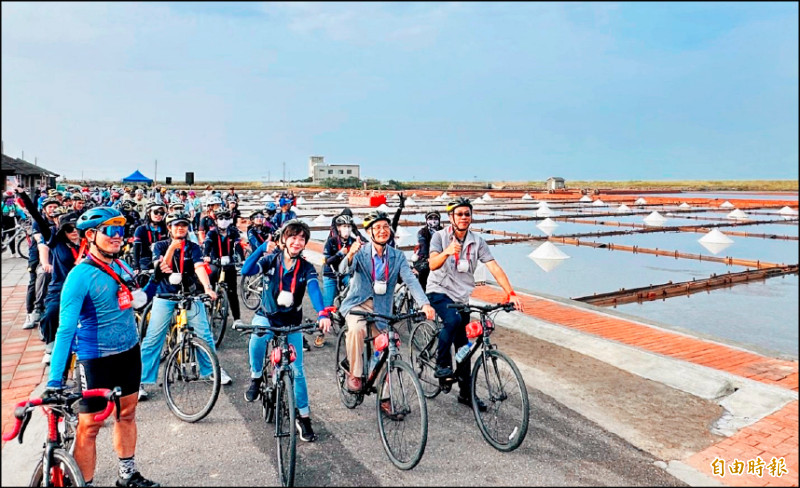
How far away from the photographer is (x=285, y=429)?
4.34m

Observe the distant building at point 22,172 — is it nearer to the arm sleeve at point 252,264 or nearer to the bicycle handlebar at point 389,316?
the arm sleeve at point 252,264

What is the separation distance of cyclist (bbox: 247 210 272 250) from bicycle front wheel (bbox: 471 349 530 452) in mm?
6306

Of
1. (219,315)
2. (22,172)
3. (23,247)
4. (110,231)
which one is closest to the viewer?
(110,231)

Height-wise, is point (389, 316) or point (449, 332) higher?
point (389, 316)

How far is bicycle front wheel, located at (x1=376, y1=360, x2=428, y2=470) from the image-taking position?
169 inches

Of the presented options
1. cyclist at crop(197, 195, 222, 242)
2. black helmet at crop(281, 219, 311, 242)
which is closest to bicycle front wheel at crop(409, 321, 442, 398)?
black helmet at crop(281, 219, 311, 242)

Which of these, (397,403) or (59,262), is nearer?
(397,403)

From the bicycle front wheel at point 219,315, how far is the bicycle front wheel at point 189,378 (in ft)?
7.19

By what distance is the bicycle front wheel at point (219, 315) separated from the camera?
7840 millimetres

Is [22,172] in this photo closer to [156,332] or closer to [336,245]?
→ [336,245]

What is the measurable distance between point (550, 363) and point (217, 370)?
4290 mm

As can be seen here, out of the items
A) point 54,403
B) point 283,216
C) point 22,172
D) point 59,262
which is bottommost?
point 54,403

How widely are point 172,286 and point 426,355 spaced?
3.08 metres

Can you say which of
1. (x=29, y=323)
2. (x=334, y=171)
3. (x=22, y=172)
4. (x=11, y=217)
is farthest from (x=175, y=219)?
(x=334, y=171)
